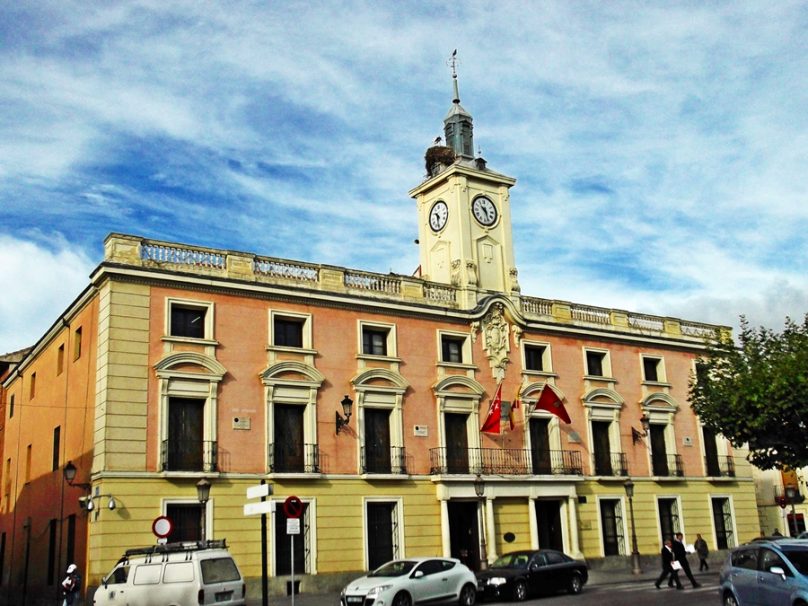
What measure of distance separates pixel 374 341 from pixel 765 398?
529 inches

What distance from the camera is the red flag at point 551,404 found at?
35.2 meters

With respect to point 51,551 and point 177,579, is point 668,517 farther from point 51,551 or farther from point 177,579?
point 177,579

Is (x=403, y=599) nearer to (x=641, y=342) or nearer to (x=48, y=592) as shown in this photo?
(x=48, y=592)

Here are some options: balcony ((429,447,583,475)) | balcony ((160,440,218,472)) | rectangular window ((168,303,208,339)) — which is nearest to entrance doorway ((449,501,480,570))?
balcony ((429,447,583,475))

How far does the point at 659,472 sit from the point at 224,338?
20.3 meters

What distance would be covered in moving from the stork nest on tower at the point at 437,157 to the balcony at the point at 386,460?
1383 centimetres

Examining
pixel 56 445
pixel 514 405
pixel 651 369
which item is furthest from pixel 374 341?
pixel 651 369

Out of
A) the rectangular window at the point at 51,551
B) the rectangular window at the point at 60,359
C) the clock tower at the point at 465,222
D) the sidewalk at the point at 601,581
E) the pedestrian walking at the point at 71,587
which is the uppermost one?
the clock tower at the point at 465,222

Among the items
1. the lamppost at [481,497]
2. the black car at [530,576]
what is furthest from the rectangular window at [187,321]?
the black car at [530,576]

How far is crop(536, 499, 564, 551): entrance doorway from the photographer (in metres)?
35.7

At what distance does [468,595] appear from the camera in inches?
959

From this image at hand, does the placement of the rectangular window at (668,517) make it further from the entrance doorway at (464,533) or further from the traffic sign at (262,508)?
the traffic sign at (262,508)

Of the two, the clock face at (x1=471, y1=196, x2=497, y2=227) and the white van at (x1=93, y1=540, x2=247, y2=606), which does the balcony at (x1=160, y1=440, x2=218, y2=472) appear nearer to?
the white van at (x1=93, y1=540, x2=247, y2=606)

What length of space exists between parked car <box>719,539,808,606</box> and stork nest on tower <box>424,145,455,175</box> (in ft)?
80.5
